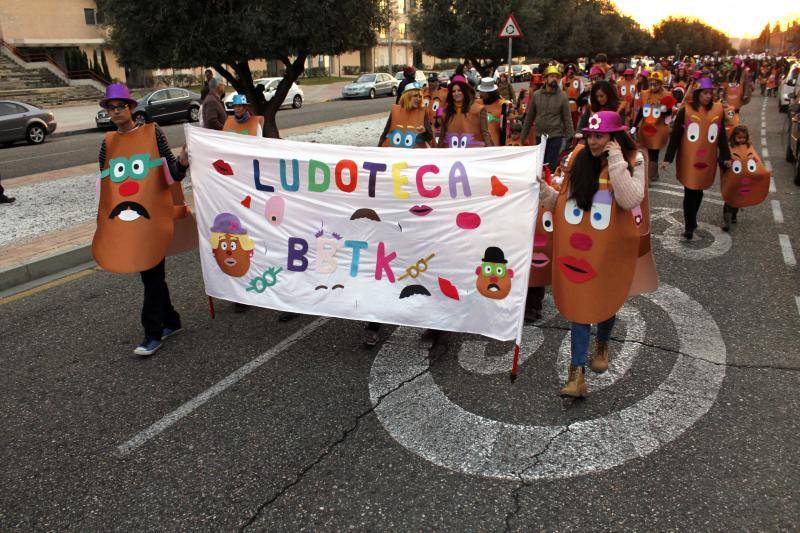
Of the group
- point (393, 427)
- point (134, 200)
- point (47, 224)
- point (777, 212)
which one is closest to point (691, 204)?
point (777, 212)

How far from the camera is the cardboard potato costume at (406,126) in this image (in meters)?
6.79

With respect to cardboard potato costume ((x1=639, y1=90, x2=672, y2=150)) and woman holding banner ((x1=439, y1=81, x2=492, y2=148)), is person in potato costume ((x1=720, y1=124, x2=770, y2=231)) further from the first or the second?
woman holding banner ((x1=439, y1=81, x2=492, y2=148))

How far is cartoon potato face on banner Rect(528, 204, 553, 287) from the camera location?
503 centimetres

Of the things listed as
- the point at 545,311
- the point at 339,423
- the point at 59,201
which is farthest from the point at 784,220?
the point at 59,201

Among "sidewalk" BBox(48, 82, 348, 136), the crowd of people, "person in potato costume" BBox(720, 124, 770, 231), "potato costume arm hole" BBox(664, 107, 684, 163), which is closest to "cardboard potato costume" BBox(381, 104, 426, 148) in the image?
the crowd of people

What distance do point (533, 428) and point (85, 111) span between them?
103ft

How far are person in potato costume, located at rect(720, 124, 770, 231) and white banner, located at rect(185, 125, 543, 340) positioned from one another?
477cm

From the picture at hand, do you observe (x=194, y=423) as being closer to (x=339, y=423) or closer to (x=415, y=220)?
(x=339, y=423)

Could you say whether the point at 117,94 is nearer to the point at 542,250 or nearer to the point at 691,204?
the point at 542,250

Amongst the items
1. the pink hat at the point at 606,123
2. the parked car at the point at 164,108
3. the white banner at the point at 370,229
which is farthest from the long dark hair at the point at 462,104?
the parked car at the point at 164,108

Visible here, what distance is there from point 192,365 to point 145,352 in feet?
1.43

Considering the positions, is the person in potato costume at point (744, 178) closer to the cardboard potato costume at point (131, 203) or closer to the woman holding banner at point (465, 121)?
the woman holding banner at point (465, 121)

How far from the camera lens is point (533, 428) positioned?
3703 mm

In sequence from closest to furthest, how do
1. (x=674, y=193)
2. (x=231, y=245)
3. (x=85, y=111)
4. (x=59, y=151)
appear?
(x=231, y=245) < (x=674, y=193) < (x=59, y=151) < (x=85, y=111)
